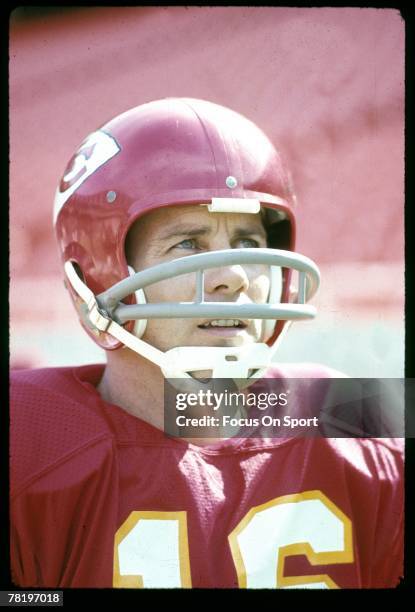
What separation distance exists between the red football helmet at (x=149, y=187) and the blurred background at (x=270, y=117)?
0.22 m

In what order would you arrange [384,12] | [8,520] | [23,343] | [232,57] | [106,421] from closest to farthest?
1. [8,520]
2. [106,421]
3. [384,12]
4. [232,57]
5. [23,343]

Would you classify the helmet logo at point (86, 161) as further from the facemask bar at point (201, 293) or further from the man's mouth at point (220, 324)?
the man's mouth at point (220, 324)

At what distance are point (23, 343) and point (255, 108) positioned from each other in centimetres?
100

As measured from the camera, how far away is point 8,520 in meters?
1.30

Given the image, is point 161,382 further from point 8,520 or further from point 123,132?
point 123,132

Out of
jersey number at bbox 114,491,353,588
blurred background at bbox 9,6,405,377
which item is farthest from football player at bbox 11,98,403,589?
blurred background at bbox 9,6,405,377

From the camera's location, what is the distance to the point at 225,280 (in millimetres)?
1405

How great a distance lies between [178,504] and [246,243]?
522 millimetres

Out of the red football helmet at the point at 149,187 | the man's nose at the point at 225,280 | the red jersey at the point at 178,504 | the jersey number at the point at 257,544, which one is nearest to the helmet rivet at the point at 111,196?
the red football helmet at the point at 149,187

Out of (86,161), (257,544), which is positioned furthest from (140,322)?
(257,544)

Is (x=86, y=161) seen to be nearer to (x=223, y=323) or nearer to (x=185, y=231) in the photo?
(x=185, y=231)

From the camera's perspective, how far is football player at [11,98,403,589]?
1332 mm

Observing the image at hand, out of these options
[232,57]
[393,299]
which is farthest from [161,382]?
[393,299]

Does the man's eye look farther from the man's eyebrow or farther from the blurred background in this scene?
the blurred background
